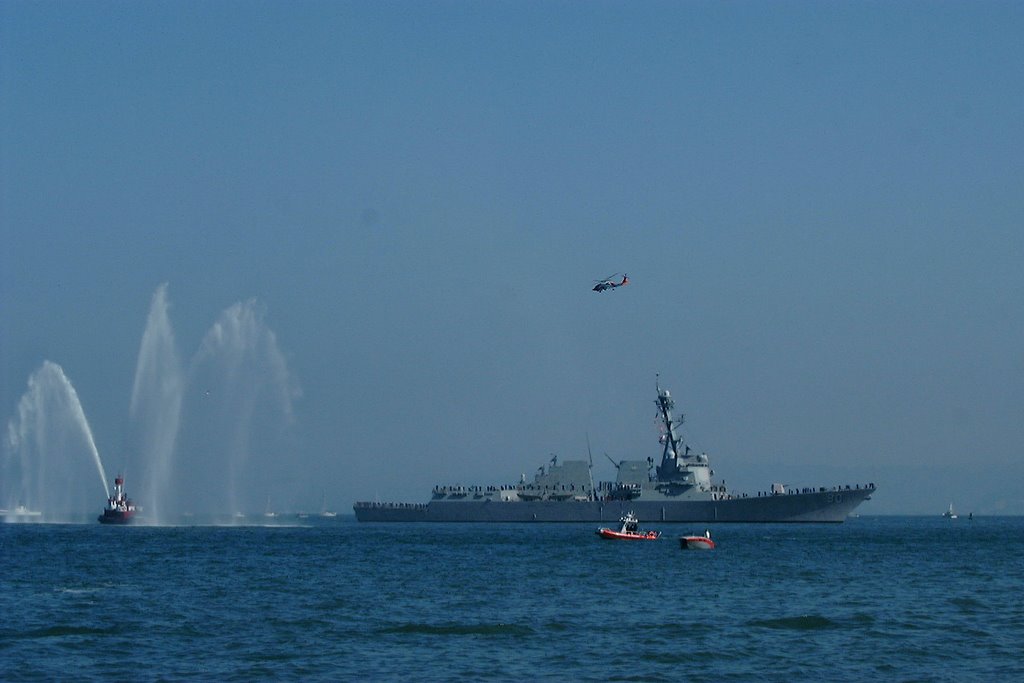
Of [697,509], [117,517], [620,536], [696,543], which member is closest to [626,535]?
[620,536]

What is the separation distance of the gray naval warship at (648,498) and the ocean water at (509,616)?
166 feet

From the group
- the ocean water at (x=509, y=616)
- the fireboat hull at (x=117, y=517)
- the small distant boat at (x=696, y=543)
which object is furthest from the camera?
the fireboat hull at (x=117, y=517)

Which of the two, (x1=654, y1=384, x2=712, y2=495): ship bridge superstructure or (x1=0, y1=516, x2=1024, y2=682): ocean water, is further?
(x1=654, y1=384, x2=712, y2=495): ship bridge superstructure

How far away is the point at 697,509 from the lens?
417 feet

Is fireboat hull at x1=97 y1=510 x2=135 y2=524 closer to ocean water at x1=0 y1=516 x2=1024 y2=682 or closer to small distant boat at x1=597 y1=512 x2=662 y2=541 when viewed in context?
ocean water at x1=0 y1=516 x2=1024 y2=682

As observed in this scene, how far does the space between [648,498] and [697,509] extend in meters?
4.97

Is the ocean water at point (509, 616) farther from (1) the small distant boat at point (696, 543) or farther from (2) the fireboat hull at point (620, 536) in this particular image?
(2) the fireboat hull at point (620, 536)

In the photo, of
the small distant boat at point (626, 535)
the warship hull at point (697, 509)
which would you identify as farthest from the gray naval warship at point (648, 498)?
the small distant boat at point (626, 535)

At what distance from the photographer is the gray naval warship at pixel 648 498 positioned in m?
126

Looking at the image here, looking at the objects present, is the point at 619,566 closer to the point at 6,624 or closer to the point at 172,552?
the point at 172,552

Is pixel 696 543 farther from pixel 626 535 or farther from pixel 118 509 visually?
pixel 118 509

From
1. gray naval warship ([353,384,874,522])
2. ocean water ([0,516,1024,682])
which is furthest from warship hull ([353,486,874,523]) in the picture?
ocean water ([0,516,1024,682])

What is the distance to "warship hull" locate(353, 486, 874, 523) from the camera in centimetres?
12506

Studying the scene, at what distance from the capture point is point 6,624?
131 ft
